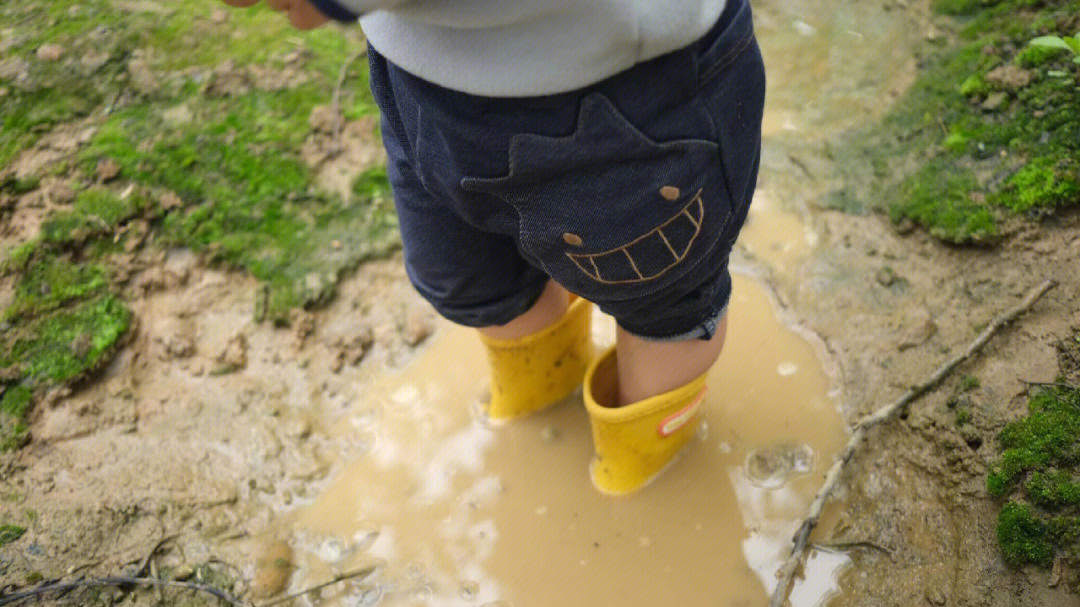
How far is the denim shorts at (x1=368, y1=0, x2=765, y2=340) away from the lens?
0.91 metres

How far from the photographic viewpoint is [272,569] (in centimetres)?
161

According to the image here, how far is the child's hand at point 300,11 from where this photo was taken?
82cm

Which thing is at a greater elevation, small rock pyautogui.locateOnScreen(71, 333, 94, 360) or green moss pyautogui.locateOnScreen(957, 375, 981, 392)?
green moss pyautogui.locateOnScreen(957, 375, 981, 392)

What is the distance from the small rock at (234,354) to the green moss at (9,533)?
525mm

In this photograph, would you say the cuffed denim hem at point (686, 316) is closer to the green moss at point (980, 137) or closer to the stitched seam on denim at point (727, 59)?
the stitched seam on denim at point (727, 59)

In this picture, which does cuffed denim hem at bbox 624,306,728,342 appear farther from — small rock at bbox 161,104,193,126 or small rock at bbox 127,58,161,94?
small rock at bbox 127,58,161,94

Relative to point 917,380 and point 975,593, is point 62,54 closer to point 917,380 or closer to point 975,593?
point 917,380

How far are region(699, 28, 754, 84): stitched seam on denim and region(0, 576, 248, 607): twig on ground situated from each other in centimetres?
126

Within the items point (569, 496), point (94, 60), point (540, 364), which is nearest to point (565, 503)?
point (569, 496)

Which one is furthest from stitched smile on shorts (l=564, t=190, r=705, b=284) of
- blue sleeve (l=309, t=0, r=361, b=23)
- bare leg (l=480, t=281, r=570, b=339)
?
bare leg (l=480, t=281, r=570, b=339)

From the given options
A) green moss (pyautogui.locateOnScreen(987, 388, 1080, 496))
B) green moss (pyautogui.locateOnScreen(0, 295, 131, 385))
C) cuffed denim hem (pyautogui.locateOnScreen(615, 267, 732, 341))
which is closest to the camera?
cuffed denim hem (pyautogui.locateOnScreen(615, 267, 732, 341))

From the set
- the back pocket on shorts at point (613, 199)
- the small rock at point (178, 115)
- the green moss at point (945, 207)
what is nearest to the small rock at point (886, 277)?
the green moss at point (945, 207)

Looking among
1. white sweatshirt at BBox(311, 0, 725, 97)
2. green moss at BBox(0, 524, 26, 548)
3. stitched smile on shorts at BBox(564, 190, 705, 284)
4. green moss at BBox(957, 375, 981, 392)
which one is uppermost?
white sweatshirt at BBox(311, 0, 725, 97)

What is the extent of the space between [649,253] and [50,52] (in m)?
2.16
